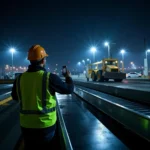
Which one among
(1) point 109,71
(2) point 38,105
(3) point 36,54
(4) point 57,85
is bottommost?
(2) point 38,105

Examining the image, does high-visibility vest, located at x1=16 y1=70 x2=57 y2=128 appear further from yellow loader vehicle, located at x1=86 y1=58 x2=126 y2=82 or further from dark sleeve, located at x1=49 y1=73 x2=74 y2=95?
yellow loader vehicle, located at x1=86 y1=58 x2=126 y2=82

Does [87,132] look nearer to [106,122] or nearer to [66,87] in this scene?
[106,122]

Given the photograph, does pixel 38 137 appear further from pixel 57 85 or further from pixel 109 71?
pixel 109 71

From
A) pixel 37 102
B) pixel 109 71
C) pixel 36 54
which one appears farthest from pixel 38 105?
pixel 109 71

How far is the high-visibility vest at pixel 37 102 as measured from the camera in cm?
285

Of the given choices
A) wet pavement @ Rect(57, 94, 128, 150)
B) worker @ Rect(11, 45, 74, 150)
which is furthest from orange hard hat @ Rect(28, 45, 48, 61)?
wet pavement @ Rect(57, 94, 128, 150)

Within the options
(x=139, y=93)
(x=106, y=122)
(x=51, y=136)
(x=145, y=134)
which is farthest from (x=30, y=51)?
(x=139, y=93)

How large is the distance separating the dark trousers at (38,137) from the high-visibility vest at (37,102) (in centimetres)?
6

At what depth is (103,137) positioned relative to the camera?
6.50 meters

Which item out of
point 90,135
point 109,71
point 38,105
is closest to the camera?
point 38,105

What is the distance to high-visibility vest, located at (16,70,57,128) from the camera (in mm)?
2854

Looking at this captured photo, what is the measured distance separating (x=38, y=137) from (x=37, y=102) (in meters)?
0.43

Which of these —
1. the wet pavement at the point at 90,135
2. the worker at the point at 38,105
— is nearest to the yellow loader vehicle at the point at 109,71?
the wet pavement at the point at 90,135

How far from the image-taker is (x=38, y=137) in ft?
9.46
